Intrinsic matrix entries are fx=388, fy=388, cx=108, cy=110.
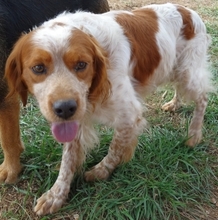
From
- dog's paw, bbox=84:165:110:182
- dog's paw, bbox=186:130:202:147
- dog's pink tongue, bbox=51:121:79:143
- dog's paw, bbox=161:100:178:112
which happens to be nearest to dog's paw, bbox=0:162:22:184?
dog's paw, bbox=84:165:110:182

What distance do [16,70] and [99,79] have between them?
62 centimetres

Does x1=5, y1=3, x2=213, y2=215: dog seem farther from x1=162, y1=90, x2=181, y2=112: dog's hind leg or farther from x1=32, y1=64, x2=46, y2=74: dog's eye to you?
x1=162, y1=90, x2=181, y2=112: dog's hind leg

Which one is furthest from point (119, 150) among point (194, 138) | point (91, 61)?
point (91, 61)

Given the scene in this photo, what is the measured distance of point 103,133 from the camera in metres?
4.26

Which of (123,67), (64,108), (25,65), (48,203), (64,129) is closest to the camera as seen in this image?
(64,108)

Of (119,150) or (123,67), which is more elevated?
(123,67)

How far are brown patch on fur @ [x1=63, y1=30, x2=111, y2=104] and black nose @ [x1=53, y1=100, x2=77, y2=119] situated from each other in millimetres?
230

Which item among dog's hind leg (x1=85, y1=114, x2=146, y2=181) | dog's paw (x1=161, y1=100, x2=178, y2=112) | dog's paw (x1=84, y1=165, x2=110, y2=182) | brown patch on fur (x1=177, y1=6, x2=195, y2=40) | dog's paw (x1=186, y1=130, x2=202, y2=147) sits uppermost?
brown patch on fur (x1=177, y1=6, x2=195, y2=40)

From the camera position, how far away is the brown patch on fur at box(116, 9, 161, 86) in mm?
3412

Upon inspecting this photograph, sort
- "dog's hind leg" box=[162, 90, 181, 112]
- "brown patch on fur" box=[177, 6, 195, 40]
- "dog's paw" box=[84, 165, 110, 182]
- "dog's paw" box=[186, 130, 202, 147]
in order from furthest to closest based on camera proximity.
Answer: "dog's hind leg" box=[162, 90, 181, 112] → "dog's paw" box=[186, 130, 202, 147] → "brown patch on fur" box=[177, 6, 195, 40] → "dog's paw" box=[84, 165, 110, 182]

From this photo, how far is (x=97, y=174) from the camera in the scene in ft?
11.9

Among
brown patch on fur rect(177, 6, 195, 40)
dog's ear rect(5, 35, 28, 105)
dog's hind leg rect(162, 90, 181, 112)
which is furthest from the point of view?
dog's hind leg rect(162, 90, 181, 112)

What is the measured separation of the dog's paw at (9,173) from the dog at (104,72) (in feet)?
1.38

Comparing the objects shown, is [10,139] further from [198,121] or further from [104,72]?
[198,121]
